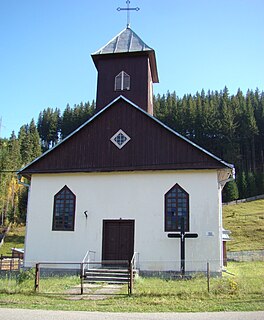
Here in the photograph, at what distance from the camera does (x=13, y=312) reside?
33.2 ft

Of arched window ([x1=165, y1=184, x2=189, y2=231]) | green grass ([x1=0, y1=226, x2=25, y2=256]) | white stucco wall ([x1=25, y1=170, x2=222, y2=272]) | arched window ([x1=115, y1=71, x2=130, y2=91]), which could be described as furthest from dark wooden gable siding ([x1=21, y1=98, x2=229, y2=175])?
green grass ([x1=0, y1=226, x2=25, y2=256])

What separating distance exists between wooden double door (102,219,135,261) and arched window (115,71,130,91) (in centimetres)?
838

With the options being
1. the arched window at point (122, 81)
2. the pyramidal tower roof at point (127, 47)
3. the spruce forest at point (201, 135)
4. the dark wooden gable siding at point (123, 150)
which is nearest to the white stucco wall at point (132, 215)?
the dark wooden gable siding at point (123, 150)

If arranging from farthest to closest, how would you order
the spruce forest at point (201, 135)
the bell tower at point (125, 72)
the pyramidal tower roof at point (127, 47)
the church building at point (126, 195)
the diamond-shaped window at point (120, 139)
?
1. the spruce forest at point (201, 135)
2. the pyramidal tower roof at point (127, 47)
3. the bell tower at point (125, 72)
4. the diamond-shaped window at point (120, 139)
5. the church building at point (126, 195)

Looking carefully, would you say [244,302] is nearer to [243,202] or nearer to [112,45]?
[112,45]

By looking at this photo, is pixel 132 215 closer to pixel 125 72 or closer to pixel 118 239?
pixel 118 239

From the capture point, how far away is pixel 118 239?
19.8 meters

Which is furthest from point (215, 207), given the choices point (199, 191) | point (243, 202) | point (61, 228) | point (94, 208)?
point (243, 202)

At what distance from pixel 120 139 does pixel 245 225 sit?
101 ft

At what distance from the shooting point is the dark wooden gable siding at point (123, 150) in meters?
19.6

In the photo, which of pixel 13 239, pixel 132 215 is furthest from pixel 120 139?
pixel 13 239

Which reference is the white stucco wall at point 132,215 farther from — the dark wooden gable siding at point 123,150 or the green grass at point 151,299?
the green grass at point 151,299

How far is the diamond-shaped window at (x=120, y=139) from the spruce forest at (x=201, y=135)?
164 feet

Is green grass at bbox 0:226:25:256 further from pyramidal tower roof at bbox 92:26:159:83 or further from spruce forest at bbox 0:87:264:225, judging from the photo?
pyramidal tower roof at bbox 92:26:159:83
